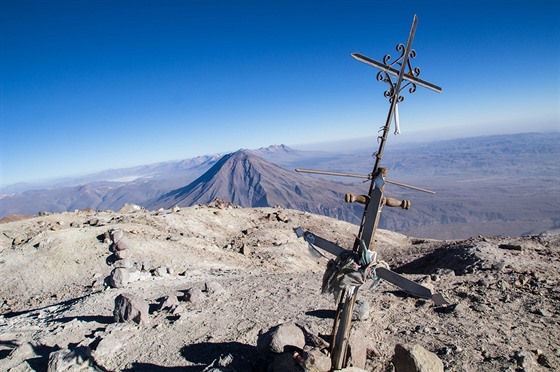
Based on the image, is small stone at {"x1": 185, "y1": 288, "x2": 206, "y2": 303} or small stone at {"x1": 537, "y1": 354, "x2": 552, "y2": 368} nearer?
small stone at {"x1": 537, "y1": 354, "x2": 552, "y2": 368}

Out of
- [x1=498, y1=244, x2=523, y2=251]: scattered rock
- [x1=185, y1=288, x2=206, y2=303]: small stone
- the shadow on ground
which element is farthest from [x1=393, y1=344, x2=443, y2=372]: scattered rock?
[x1=498, y1=244, x2=523, y2=251]: scattered rock

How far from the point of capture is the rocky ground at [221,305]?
223 inches

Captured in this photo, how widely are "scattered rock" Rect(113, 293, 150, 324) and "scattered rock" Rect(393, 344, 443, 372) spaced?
17.0ft

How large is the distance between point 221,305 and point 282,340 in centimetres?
309

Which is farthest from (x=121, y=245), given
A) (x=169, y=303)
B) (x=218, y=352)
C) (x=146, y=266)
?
(x=218, y=352)

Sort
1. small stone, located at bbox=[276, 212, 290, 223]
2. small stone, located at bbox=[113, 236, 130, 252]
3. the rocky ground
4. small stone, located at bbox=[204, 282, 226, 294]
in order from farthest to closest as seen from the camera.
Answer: small stone, located at bbox=[276, 212, 290, 223] → small stone, located at bbox=[113, 236, 130, 252] → small stone, located at bbox=[204, 282, 226, 294] → the rocky ground

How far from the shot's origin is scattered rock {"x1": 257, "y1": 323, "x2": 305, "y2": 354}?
5121 mm

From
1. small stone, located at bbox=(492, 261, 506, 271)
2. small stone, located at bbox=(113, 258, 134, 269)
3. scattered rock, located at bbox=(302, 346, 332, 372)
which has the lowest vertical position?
small stone, located at bbox=(492, 261, 506, 271)

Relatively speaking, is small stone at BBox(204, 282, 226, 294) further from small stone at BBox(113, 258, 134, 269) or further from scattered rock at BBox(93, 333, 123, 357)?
small stone at BBox(113, 258, 134, 269)

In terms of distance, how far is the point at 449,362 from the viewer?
209 inches

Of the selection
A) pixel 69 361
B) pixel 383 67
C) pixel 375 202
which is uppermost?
pixel 383 67

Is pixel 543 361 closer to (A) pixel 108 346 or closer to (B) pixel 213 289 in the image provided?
(B) pixel 213 289

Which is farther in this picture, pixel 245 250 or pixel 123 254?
pixel 245 250

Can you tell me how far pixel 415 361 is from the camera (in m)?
4.43
